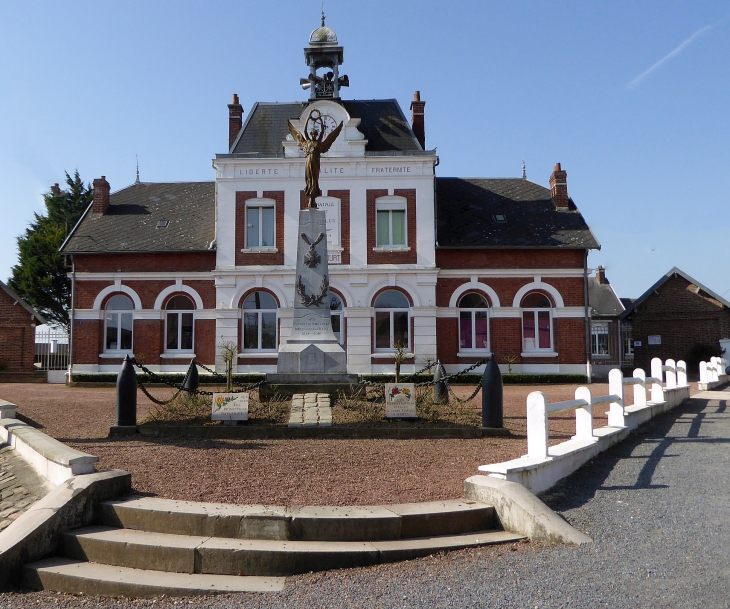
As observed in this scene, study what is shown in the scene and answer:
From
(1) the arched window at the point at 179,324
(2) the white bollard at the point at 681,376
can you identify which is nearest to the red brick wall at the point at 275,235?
(1) the arched window at the point at 179,324

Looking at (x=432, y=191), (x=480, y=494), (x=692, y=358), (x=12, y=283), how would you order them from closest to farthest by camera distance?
(x=480, y=494) < (x=432, y=191) < (x=692, y=358) < (x=12, y=283)

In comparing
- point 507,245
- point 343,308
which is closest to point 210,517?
point 343,308

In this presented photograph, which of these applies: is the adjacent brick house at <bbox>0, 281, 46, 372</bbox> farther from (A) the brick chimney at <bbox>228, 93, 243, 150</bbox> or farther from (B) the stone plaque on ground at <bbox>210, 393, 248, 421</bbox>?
(B) the stone plaque on ground at <bbox>210, 393, 248, 421</bbox>

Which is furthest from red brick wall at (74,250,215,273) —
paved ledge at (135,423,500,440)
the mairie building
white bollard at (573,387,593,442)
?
white bollard at (573,387,593,442)

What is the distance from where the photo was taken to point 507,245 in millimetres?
24438

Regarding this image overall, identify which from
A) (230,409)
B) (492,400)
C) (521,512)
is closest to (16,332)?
(230,409)

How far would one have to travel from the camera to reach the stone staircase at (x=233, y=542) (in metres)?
4.63

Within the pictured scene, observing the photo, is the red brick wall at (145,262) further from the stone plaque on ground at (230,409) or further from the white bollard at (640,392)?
the white bollard at (640,392)

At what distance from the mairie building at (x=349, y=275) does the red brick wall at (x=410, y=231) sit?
0.05 metres

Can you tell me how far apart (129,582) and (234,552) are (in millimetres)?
716

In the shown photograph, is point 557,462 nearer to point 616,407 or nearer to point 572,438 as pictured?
point 572,438

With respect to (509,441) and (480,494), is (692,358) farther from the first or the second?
(480,494)

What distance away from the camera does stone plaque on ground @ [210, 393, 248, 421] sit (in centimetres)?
986

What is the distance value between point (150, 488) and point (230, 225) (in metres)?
18.8
